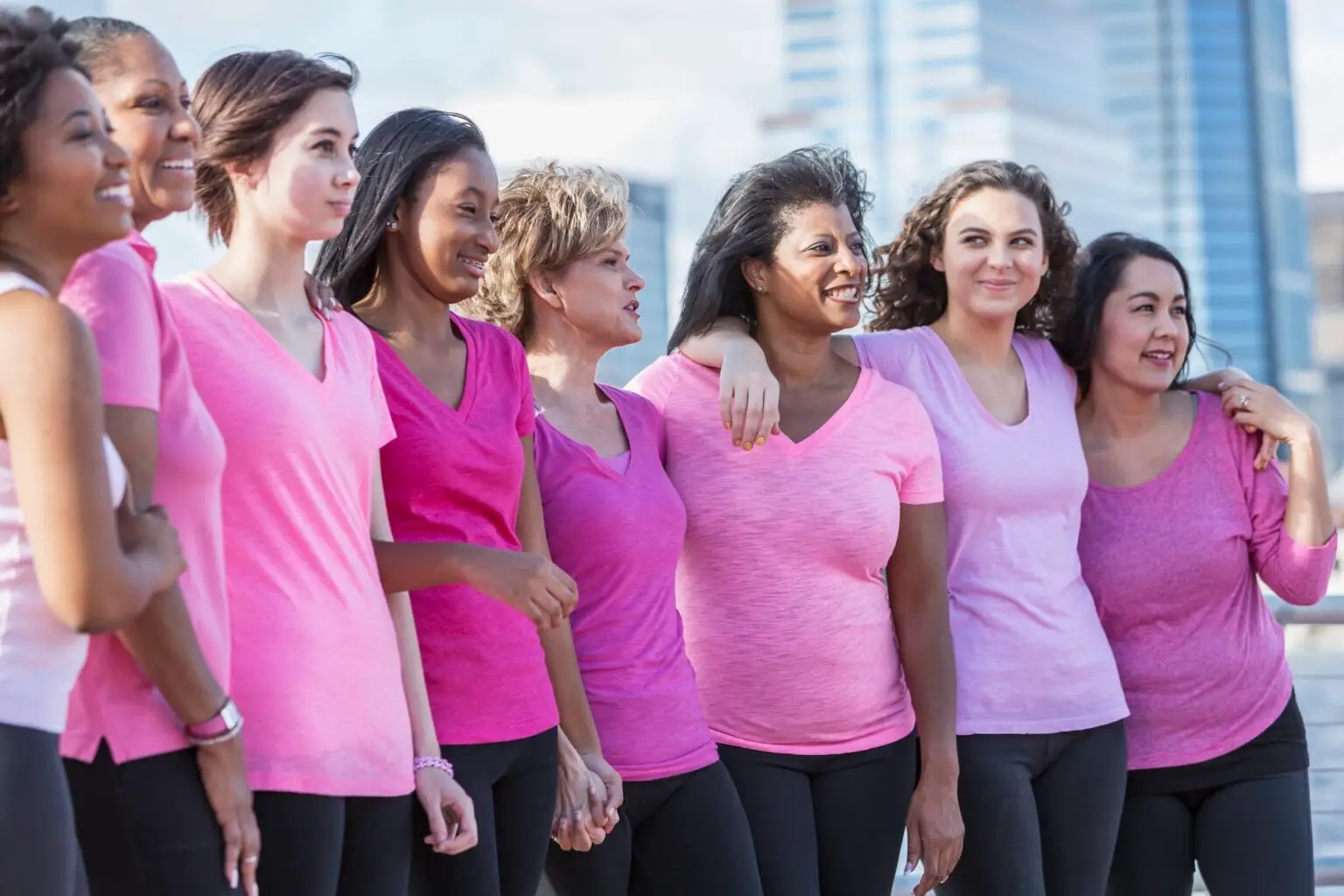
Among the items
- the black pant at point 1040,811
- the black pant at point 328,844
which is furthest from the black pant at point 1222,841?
the black pant at point 328,844

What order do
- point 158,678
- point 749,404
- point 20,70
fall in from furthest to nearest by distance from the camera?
point 749,404 < point 158,678 < point 20,70

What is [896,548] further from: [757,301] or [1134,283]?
[1134,283]

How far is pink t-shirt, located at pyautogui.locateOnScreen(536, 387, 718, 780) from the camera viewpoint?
110 inches

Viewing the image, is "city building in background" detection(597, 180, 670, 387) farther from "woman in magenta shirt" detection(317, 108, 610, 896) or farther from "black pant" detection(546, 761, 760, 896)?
"woman in magenta shirt" detection(317, 108, 610, 896)

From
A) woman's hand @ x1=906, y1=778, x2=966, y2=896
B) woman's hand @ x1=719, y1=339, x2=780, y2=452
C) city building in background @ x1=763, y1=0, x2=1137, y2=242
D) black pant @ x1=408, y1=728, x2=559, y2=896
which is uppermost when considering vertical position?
city building in background @ x1=763, y1=0, x2=1137, y2=242

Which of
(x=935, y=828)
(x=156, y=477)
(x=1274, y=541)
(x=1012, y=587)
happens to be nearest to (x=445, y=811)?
(x=156, y=477)

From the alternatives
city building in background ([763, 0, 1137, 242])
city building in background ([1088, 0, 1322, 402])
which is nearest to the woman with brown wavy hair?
city building in background ([763, 0, 1137, 242])

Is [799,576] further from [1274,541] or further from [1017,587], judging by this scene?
[1274,541]

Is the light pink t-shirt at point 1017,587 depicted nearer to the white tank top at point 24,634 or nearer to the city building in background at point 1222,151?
the white tank top at point 24,634

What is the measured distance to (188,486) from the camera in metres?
1.97

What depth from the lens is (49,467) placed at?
1.67 metres

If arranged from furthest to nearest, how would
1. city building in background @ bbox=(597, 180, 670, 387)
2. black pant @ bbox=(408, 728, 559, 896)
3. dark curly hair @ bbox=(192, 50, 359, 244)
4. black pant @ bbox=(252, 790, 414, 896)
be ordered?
city building in background @ bbox=(597, 180, 670, 387), black pant @ bbox=(408, 728, 559, 896), dark curly hair @ bbox=(192, 50, 359, 244), black pant @ bbox=(252, 790, 414, 896)

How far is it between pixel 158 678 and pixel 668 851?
45.2 inches

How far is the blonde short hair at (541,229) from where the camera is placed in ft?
9.82
